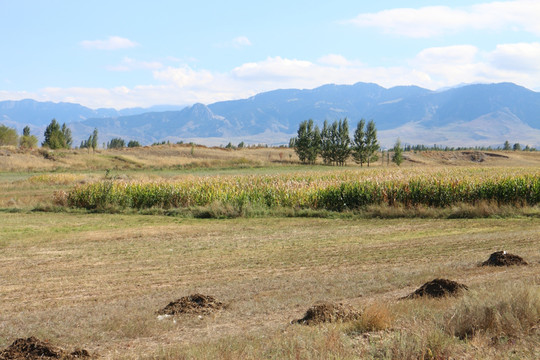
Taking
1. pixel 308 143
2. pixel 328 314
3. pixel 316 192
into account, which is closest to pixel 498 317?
pixel 328 314

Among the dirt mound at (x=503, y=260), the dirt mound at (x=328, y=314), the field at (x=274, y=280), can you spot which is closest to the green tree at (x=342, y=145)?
the field at (x=274, y=280)

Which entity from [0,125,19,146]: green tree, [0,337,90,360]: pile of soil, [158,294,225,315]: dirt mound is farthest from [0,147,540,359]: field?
[0,125,19,146]: green tree

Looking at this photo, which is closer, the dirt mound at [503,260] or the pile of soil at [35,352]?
the pile of soil at [35,352]

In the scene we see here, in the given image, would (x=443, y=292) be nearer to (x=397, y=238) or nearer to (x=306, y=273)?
(x=306, y=273)

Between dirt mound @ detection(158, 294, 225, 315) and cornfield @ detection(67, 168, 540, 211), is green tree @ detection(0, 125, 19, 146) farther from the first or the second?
dirt mound @ detection(158, 294, 225, 315)

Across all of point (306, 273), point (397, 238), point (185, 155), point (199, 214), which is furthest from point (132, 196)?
point (185, 155)

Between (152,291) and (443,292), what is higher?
(443,292)

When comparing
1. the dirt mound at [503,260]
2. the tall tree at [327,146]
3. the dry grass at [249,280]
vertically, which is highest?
the tall tree at [327,146]

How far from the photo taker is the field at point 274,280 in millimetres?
6590

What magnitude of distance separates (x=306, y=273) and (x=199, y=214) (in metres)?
16.5

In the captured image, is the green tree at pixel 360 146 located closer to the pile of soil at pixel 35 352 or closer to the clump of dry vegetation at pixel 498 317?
the clump of dry vegetation at pixel 498 317

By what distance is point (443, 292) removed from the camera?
9078 millimetres

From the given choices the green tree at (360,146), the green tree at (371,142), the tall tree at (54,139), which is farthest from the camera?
the tall tree at (54,139)

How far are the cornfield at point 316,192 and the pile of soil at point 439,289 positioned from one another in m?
19.0
